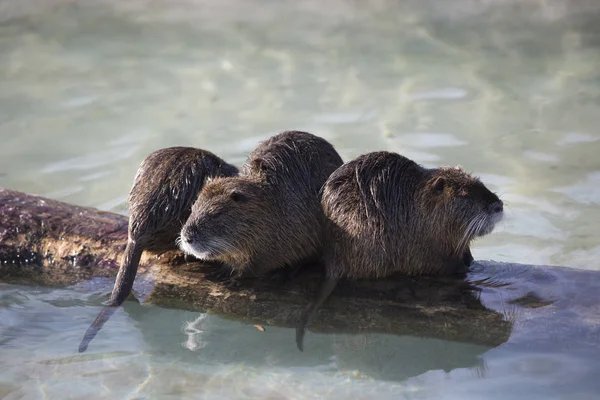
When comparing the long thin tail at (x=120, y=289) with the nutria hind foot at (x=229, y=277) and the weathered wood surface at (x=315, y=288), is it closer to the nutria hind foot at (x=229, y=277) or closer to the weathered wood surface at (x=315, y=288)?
the weathered wood surface at (x=315, y=288)

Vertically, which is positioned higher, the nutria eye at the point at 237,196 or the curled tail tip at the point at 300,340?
the nutria eye at the point at 237,196

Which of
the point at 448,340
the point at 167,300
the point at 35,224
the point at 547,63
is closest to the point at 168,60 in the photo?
the point at 547,63

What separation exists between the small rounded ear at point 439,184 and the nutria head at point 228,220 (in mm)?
704

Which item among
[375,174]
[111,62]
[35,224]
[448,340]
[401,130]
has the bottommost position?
[448,340]

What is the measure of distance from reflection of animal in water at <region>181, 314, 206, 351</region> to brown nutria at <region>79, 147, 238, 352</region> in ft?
0.94

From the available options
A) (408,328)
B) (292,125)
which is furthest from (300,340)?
(292,125)

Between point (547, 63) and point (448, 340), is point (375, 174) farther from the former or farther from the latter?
point (547, 63)

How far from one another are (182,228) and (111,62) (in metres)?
5.23

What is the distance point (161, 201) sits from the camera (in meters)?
4.11

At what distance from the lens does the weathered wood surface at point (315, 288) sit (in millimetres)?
3744

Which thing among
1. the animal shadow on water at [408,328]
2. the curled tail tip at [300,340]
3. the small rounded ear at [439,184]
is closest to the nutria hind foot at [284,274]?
the animal shadow on water at [408,328]

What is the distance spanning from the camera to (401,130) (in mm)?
7262

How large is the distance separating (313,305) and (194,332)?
1.64ft

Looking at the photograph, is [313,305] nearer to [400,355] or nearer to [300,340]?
[300,340]
